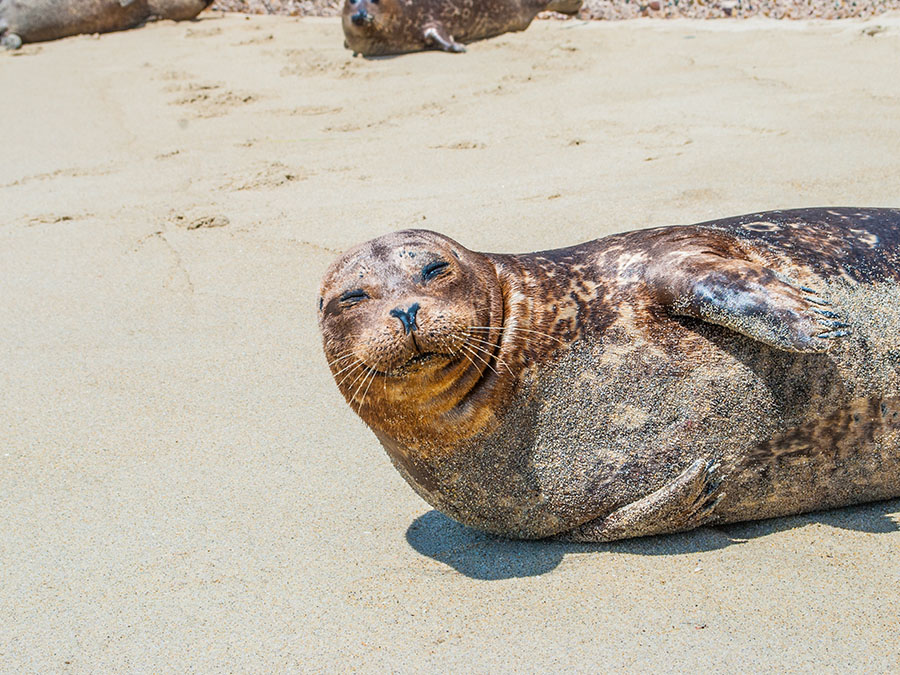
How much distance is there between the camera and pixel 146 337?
497cm

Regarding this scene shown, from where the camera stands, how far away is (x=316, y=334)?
4.89 meters

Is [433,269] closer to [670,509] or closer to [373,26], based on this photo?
[670,509]

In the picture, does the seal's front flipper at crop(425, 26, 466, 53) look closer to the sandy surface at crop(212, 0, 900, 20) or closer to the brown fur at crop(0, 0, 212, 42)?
the sandy surface at crop(212, 0, 900, 20)

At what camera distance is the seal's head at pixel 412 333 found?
9.77 feet

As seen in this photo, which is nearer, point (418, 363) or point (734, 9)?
point (418, 363)

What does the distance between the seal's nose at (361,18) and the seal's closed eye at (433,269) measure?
25.4ft

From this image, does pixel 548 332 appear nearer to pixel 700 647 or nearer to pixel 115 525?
pixel 700 647

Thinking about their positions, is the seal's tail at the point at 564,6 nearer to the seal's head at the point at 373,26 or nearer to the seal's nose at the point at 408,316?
the seal's head at the point at 373,26

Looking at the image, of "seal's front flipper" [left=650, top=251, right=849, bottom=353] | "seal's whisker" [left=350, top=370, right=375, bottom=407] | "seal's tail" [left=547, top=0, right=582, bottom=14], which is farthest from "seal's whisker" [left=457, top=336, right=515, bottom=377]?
"seal's tail" [left=547, top=0, right=582, bottom=14]

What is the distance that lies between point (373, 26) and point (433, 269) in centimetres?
778

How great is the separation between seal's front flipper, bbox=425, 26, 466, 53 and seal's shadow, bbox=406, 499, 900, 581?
7930mm

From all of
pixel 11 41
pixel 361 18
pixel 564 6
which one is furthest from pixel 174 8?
pixel 564 6

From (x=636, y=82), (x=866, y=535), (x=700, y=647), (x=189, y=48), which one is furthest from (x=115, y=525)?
(x=189, y=48)

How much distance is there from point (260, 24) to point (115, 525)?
387 inches
